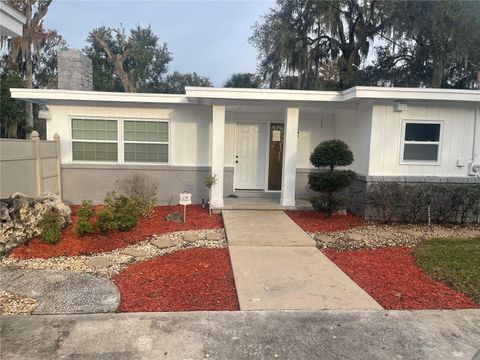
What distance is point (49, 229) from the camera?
5871 mm

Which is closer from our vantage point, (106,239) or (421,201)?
(106,239)

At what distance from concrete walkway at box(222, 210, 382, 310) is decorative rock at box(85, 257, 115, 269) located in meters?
1.80

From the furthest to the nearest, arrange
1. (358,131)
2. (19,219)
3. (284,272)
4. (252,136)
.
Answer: (252,136), (358,131), (19,219), (284,272)

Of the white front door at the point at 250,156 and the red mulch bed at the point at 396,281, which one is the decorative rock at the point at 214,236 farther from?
the white front door at the point at 250,156

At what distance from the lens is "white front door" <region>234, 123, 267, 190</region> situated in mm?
10344

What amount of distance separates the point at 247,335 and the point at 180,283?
145 cm

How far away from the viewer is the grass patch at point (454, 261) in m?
4.63

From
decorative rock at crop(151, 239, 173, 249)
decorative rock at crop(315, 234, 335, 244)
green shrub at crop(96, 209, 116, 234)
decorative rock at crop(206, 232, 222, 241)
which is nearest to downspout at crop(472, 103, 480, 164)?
decorative rock at crop(315, 234, 335, 244)

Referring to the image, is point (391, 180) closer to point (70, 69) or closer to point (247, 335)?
point (247, 335)

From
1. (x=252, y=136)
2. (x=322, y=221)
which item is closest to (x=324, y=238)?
(x=322, y=221)

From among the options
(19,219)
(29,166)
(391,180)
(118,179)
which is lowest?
(19,219)

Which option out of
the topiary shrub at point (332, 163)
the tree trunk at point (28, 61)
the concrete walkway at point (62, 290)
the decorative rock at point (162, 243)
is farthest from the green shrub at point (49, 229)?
the tree trunk at point (28, 61)

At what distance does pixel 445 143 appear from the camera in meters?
8.30

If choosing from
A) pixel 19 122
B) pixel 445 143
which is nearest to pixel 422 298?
pixel 445 143
